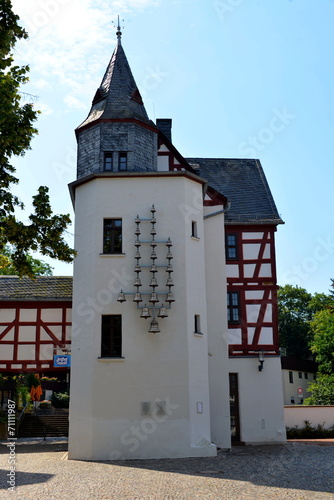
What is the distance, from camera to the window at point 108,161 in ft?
65.9

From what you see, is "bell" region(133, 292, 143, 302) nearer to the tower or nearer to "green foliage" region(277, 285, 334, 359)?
the tower

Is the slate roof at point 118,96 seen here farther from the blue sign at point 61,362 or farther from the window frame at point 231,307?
the blue sign at point 61,362

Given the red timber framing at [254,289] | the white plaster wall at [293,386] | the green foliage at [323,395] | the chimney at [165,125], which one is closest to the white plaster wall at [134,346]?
the red timber framing at [254,289]

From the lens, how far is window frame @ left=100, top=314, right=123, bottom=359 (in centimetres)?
1816

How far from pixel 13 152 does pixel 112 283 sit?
6.92 metres

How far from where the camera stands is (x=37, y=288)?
24016 mm

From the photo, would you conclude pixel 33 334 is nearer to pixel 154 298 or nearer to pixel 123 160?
pixel 154 298

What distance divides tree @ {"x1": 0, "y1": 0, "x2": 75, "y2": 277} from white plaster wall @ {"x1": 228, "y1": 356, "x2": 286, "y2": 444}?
39.8ft

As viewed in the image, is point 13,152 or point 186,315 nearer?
point 13,152

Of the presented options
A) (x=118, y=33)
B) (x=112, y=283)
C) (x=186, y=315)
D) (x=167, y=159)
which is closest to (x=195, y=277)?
(x=186, y=315)

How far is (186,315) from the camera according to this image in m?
18.4

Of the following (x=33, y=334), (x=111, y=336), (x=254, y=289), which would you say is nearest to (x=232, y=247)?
(x=254, y=289)

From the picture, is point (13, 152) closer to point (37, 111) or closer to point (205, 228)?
point (37, 111)

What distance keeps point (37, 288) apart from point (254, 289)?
28.3 feet
